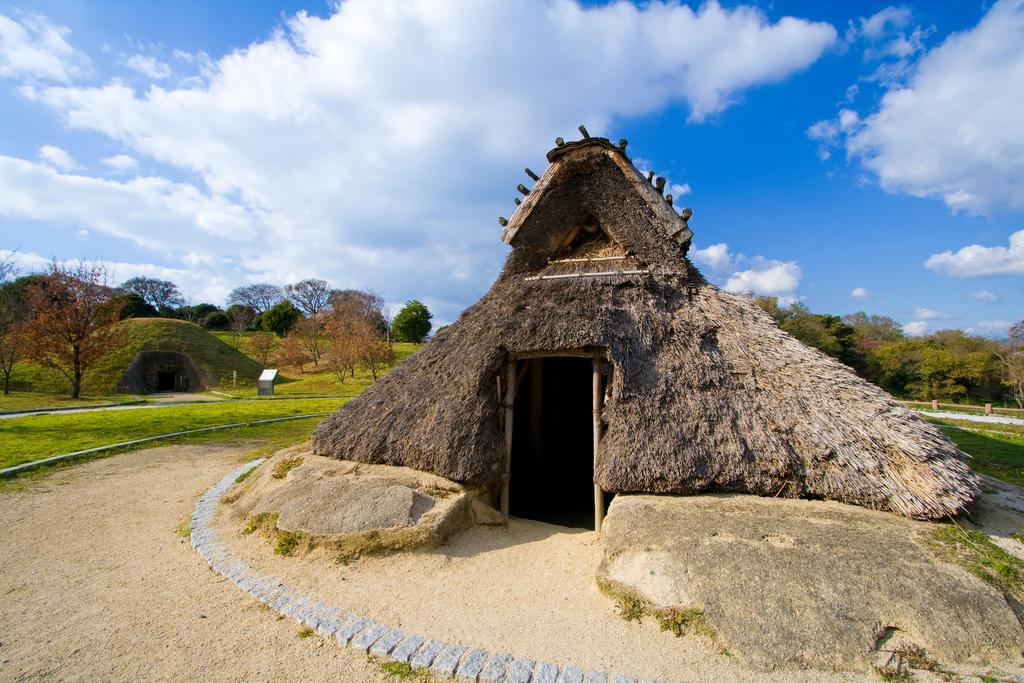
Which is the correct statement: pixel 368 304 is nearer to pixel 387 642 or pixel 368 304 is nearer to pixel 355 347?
pixel 355 347

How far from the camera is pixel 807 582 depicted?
15.4 feet

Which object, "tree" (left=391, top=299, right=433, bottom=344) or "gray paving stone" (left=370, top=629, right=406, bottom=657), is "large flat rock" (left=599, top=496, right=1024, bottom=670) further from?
"tree" (left=391, top=299, right=433, bottom=344)

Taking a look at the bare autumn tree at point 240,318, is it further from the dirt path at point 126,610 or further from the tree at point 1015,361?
the tree at point 1015,361

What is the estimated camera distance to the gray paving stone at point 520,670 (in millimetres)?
3916

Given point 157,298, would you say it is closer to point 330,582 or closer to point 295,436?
point 295,436

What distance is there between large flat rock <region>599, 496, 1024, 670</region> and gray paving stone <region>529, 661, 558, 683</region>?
54.6 inches

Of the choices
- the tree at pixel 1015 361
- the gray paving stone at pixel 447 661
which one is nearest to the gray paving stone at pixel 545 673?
the gray paving stone at pixel 447 661

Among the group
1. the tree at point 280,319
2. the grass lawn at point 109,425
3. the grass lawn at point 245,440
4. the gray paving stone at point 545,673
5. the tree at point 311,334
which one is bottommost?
the gray paving stone at point 545,673

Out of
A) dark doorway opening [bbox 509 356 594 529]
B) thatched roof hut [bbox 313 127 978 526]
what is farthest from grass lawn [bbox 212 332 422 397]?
thatched roof hut [bbox 313 127 978 526]

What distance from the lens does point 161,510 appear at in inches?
324

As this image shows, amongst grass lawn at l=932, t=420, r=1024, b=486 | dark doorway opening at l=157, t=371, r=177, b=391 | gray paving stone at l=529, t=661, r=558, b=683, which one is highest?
dark doorway opening at l=157, t=371, r=177, b=391

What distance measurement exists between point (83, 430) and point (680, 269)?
60.7 feet

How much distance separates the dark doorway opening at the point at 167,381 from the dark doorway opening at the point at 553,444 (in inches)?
1335

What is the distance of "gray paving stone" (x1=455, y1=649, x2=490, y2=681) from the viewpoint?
3.99 metres
